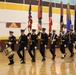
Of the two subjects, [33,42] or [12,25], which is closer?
[33,42]

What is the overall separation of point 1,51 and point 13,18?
10.5 feet

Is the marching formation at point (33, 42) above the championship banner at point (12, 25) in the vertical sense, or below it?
below

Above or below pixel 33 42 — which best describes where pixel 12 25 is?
above

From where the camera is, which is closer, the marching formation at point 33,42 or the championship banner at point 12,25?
the marching formation at point 33,42

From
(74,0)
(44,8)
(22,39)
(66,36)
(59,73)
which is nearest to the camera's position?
(59,73)

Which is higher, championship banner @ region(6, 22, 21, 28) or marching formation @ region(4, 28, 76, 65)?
championship banner @ region(6, 22, 21, 28)

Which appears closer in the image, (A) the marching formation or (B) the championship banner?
(A) the marching formation

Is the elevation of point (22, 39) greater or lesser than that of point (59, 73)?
greater

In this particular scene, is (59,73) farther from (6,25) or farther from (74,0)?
(74,0)

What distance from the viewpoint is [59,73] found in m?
12.2

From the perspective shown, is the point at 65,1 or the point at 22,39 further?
the point at 65,1

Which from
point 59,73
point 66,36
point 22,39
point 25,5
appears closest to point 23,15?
point 25,5

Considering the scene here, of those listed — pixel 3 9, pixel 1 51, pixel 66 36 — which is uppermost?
pixel 3 9

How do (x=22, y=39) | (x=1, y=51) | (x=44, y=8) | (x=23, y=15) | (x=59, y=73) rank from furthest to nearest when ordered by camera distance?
1. (x=44, y=8)
2. (x=23, y=15)
3. (x=1, y=51)
4. (x=22, y=39)
5. (x=59, y=73)
